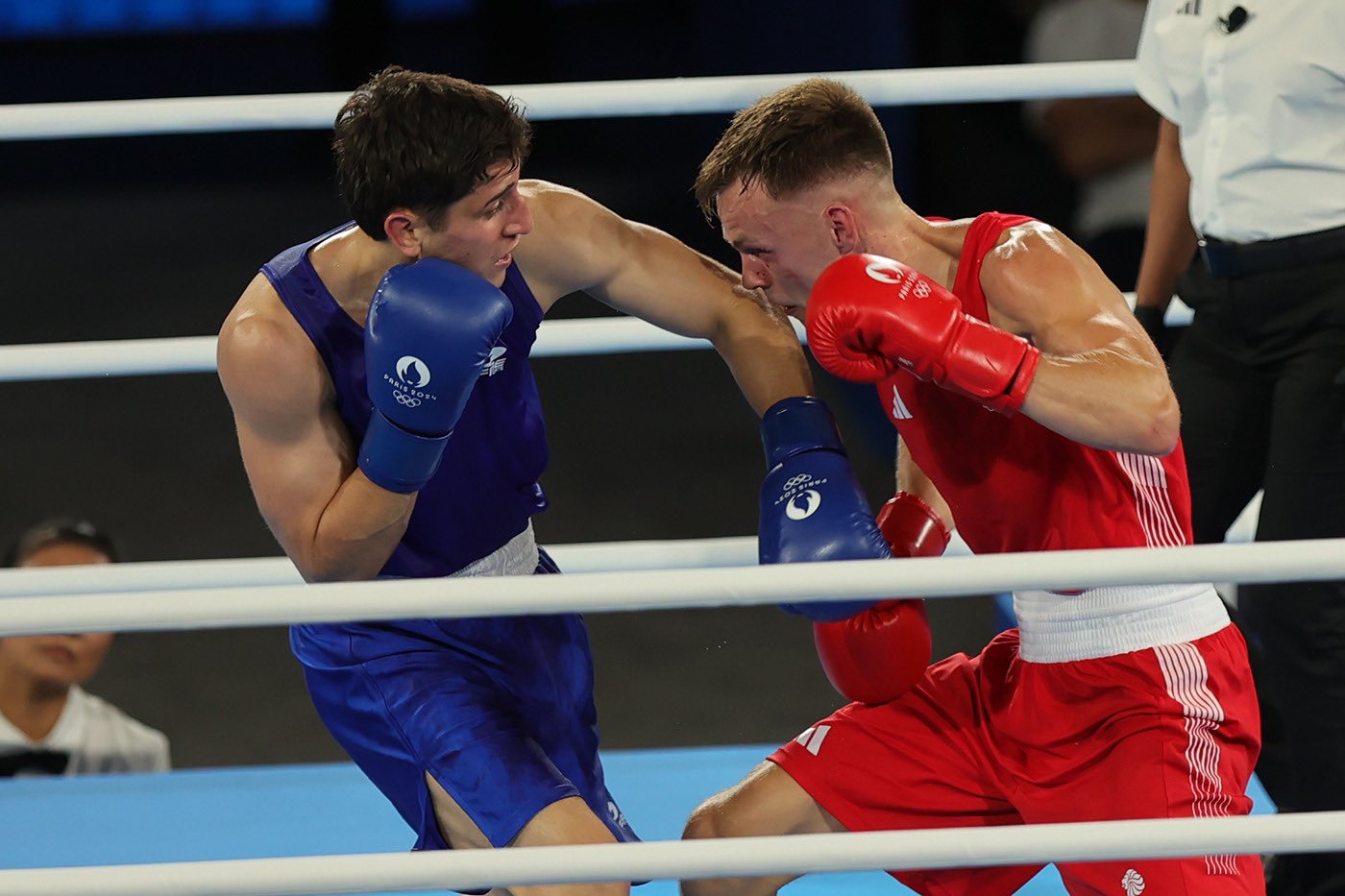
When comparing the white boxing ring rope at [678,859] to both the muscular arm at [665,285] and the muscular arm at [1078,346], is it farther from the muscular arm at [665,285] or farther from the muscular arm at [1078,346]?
the muscular arm at [665,285]

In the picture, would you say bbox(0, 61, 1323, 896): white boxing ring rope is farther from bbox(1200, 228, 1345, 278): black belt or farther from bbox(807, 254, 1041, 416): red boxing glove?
bbox(1200, 228, 1345, 278): black belt

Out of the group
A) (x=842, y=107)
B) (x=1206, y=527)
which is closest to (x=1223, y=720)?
(x=1206, y=527)

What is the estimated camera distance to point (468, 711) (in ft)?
6.31

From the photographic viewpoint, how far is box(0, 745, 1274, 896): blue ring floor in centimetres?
270

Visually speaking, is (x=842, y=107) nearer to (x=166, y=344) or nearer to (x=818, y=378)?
(x=166, y=344)

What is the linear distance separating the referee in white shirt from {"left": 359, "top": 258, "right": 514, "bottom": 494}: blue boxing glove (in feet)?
3.63

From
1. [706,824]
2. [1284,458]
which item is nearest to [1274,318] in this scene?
[1284,458]

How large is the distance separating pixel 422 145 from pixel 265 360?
0.96ft

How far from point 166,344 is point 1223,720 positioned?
1.39 meters

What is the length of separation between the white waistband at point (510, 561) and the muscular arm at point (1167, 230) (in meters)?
0.99

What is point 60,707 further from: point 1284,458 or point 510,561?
point 1284,458

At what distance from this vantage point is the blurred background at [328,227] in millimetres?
4434

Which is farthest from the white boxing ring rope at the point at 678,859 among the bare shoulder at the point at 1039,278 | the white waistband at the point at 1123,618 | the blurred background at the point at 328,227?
the blurred background at the point at 328,227

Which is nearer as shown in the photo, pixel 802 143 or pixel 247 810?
pixel 802 143
